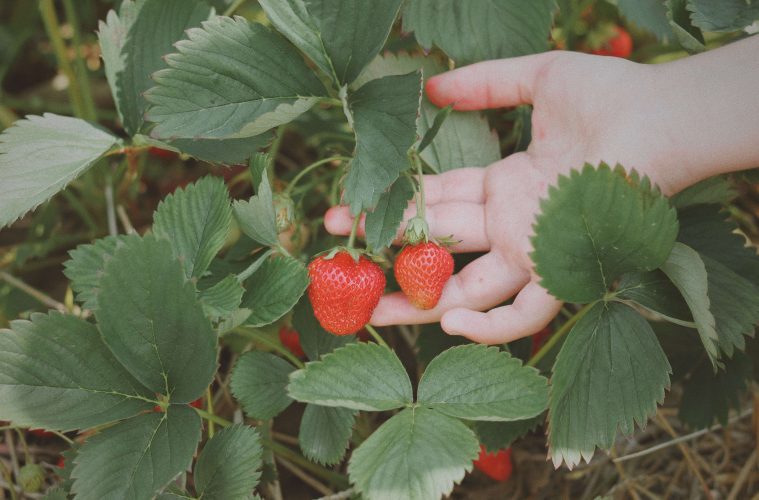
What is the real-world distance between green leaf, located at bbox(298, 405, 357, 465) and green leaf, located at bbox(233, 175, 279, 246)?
0.28 m

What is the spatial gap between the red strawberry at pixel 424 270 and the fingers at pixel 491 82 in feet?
0.93

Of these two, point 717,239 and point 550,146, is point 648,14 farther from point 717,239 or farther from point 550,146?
point 717,239

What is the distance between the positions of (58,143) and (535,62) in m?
0.78

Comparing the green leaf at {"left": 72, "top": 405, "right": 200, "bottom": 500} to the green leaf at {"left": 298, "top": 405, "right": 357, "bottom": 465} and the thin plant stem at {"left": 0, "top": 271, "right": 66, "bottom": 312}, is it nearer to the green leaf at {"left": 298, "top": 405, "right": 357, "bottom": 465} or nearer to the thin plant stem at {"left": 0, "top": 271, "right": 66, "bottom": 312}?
the green leaf at {"left": 298, "top": 405, "right": 357, "bottom": 465}

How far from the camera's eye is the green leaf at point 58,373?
2.88 feet

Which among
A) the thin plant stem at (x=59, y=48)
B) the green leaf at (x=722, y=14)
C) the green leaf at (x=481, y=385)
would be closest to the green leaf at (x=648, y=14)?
the green leaf at (x=722, y=14)

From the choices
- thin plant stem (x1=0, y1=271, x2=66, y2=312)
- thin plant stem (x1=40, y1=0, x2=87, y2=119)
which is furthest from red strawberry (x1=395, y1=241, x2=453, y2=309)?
thin plant stem (x1=40, y1=0, x2=87, y2=119)

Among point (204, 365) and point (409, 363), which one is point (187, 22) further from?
point (409, 363)

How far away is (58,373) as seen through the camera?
0.89 meters

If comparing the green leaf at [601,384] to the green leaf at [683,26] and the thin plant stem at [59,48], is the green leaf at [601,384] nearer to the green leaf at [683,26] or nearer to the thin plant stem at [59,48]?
the green leaf at [683,26]

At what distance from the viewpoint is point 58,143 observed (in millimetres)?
1074

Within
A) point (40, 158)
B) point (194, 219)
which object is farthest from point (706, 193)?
point (40, 158)

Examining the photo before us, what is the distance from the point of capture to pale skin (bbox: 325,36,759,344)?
99cm

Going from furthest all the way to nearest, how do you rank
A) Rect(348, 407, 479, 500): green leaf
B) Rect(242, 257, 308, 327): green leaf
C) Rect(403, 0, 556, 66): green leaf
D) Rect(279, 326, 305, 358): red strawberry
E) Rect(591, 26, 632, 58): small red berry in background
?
Rect(591, 26, 632, 58): small red berry in background
Rect(279, 326, 305, 358): red strawberry
Rect(403, 0, 556, 66): green leaf
Rect(242, 257, 308, 327): green leaf
Rect(348, 407, 479, 500): green leaf
